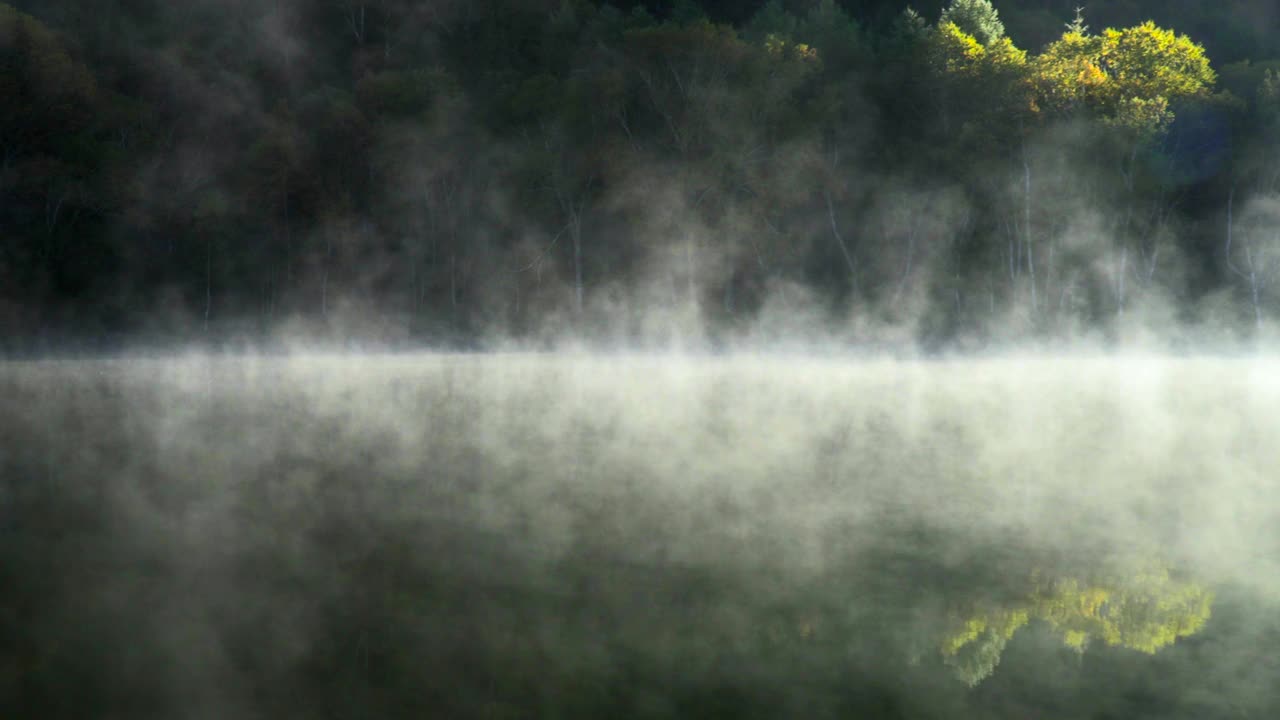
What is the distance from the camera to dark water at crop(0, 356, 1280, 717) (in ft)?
12.8

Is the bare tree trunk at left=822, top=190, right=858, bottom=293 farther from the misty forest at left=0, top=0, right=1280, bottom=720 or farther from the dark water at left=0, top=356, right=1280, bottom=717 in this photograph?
the dark water at left=0, top=356, right=1280, bottom=717

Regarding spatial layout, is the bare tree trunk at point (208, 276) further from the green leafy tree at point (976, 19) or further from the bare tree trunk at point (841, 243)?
the green leafy tree at point (976, 19)

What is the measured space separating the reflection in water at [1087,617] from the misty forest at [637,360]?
0.12 feet

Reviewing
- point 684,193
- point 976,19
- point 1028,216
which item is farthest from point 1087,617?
point 976,19

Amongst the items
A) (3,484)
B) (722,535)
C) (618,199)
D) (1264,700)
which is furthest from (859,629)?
(618,199)

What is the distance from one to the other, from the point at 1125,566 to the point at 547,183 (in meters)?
32.7

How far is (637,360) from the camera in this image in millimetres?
30234

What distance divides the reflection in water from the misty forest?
38 mm

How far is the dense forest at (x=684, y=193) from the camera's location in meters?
35.3

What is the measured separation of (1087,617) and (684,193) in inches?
1276

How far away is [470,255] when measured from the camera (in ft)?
129

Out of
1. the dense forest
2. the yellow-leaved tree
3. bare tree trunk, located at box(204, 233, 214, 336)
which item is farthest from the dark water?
the yellow-leaved tree

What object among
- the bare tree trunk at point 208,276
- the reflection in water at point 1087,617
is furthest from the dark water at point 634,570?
the bare tree trunk at point 208,276

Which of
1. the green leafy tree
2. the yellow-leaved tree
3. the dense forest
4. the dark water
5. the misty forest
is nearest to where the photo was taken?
the dark water
